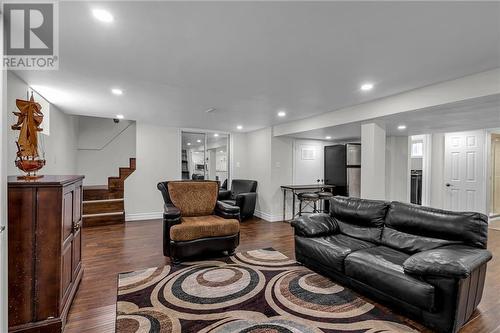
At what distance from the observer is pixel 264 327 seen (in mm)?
1934

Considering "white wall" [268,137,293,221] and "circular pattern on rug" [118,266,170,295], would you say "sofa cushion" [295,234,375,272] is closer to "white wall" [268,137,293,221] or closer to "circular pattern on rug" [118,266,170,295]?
"circular pattern on rug" [118,266,170,295]

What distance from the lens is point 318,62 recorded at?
7.54ft

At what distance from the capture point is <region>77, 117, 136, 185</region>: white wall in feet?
20.2

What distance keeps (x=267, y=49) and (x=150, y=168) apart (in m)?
4.72

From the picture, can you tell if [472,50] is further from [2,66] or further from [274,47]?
[2,66]

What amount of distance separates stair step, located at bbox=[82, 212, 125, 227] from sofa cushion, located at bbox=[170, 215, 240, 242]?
8.61 ft

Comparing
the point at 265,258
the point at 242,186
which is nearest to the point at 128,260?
the point at 265,258

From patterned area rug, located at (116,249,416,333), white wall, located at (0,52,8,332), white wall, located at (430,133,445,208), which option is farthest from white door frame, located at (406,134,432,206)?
white wall, located at (0,52,8,332)

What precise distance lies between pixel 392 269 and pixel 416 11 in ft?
6.47

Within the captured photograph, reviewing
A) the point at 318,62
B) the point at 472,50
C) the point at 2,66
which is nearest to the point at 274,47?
the point at 318,62

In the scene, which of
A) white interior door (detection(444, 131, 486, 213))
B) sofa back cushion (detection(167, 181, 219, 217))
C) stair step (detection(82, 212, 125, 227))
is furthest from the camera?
white interior door (detection(444, 131, 486, 213))

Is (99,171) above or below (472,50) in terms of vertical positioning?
→ below

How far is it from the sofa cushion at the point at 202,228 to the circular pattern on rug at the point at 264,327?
1396 mm

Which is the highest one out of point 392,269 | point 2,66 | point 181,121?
point 181,121
